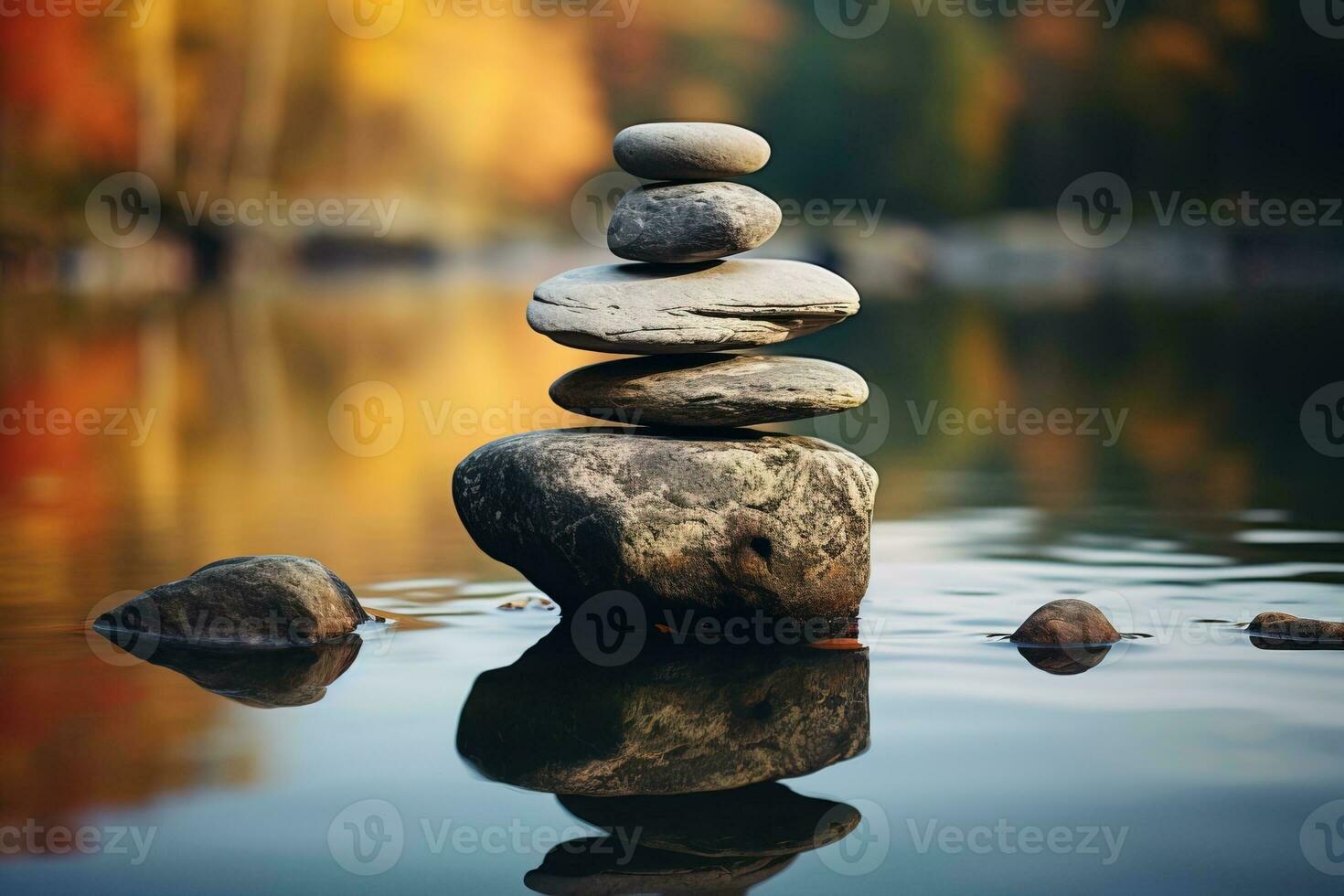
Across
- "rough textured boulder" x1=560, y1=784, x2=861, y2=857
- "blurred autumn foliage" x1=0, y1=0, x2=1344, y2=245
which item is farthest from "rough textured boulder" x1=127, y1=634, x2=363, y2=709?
"blurred autumn foliage" x1=0, y1=0, x2=1344, y2=245

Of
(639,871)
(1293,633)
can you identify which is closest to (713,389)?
(1293,633)

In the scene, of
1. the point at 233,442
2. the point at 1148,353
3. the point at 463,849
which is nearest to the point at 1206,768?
the point at 463,849

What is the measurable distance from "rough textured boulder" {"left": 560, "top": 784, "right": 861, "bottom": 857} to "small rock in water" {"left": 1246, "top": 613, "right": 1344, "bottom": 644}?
10.3 ft

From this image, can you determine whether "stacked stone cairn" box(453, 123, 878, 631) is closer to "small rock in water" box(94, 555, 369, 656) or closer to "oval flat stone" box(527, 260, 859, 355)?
"oval flat stone" box(527, 260, 859, 355)

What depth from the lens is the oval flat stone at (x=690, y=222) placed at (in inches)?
299

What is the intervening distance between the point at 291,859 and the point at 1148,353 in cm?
2178

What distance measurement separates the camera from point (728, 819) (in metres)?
4.79

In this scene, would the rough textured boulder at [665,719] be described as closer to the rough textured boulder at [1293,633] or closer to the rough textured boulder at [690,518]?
the rough textured boulder at [690,518]

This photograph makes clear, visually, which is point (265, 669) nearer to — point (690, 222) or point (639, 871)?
point (639, 871)

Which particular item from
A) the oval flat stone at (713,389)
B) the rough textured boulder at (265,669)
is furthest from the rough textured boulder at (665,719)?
the oval flat stone at (713,389)

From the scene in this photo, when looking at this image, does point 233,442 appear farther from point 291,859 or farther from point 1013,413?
point 291,859

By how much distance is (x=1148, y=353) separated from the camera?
24.2 meters

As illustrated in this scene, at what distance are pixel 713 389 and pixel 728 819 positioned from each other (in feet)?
10.2

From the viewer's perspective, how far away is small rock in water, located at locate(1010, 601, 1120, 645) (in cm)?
700
